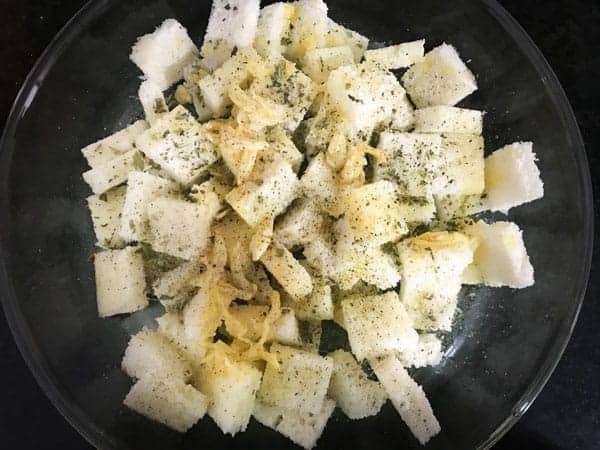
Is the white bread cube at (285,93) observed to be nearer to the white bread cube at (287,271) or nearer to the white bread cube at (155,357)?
the white bread cube at (287,271)

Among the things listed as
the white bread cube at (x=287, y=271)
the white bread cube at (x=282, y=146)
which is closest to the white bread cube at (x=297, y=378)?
the white bread cube at (x=287, y=271)

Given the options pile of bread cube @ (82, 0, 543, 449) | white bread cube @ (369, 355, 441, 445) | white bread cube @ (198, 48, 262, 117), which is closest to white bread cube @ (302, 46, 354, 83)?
pile of bread cube @ (82, 0, 543, 449)

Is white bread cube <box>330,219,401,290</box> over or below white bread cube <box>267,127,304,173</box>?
below

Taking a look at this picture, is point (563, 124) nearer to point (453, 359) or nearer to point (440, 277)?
point (440, 277)

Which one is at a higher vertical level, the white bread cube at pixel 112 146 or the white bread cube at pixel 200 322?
the white bread cube at pixel 112 146

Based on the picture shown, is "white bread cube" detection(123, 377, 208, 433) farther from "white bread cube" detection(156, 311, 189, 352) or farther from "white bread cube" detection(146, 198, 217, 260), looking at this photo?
"white bread cube" detection(146, 198, 217, 260)
